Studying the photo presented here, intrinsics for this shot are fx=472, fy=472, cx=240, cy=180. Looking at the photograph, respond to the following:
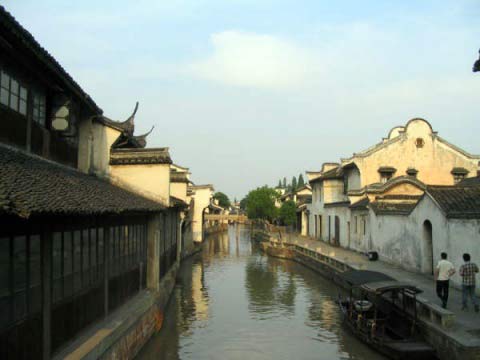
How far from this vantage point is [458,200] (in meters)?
18.6

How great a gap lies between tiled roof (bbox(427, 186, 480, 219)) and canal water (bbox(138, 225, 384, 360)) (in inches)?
236

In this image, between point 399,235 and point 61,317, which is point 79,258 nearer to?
point 61,317

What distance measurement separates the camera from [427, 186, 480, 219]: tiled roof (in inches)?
669

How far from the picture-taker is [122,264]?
13.8m

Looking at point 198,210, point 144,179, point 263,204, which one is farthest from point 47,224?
point 263,204

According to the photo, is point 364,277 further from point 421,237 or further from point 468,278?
point 421,237

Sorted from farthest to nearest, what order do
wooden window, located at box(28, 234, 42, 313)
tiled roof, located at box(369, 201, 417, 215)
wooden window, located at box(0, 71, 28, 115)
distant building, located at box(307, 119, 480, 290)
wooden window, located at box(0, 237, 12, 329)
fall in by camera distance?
1. tiled roof, located at box(369, 201, 417, 215)
2. distant building, located at box(307, 119, 480, 290)
3. wooden window, located at box(0, 71, 28, 115)
4. wooden window, located at box(28, 234, 42, 313)
5. wooden window, located at box(0, 237, 12, 329)

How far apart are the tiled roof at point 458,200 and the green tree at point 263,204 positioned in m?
52.4

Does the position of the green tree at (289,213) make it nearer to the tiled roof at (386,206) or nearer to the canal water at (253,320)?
the canal water at (253,320)

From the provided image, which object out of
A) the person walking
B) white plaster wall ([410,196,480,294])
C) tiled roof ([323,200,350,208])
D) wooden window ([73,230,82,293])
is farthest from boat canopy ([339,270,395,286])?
tiled roof ([323,200,350,208])

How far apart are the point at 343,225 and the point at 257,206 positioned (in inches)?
1441

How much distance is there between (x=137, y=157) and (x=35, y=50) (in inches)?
316

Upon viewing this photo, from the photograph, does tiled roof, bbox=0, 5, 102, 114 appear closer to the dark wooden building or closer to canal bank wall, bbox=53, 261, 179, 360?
the dark wooden building

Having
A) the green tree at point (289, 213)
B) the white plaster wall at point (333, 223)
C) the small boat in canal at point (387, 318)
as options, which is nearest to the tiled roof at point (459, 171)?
the white plaster wall at point (333, 223)
